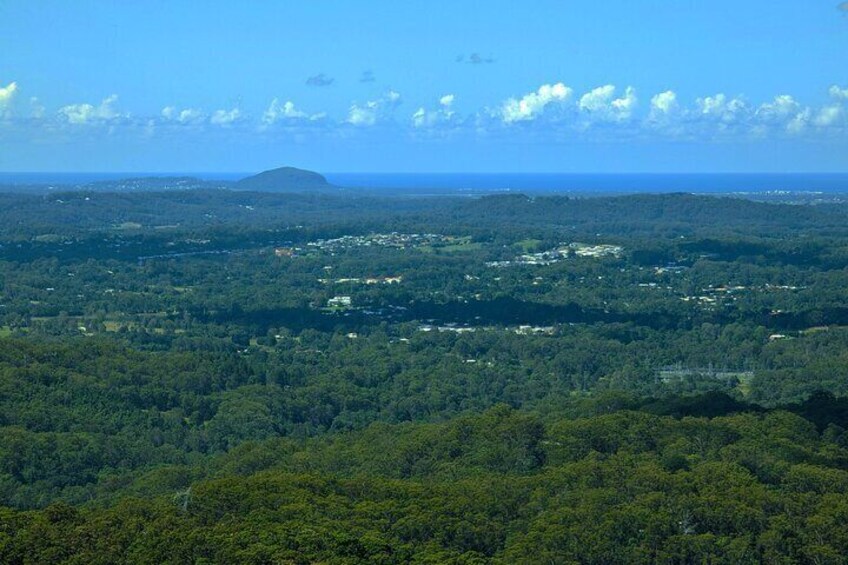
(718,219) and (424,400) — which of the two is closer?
(424,400)

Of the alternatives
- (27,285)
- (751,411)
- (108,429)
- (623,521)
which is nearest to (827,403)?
(751,411)

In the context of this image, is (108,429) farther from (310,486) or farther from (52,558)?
(52,558)

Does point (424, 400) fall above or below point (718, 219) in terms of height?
below

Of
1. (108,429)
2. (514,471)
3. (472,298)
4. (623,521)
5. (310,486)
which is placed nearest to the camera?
(623,521)

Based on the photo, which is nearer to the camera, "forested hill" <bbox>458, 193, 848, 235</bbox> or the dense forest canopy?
the dense forest canopy

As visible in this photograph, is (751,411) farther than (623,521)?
Yes

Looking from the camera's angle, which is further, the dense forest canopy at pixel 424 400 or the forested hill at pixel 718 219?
the forested hill at pixel 718 219

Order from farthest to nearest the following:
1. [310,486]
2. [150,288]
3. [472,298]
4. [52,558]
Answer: [150,288] → [472,298] → [310,486] → [52,558]

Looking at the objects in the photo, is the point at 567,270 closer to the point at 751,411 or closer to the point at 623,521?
the point at 751,411

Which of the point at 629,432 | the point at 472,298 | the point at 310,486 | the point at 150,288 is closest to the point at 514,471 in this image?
the point at 629,432
